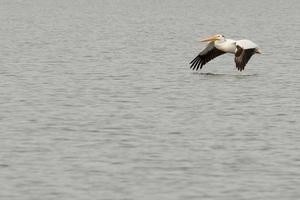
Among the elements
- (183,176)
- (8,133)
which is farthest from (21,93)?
(183,176)

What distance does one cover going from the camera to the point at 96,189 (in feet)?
53.9

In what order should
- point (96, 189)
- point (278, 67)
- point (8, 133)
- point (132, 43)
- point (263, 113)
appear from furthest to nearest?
point (132, 43)
point (278, 67)
point (263, 113)
point (8, 133)
point (96, 189)

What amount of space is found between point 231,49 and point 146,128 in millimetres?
12137

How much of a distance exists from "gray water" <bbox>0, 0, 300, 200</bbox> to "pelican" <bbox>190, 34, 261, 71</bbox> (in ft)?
1.66

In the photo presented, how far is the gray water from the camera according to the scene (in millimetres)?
16859

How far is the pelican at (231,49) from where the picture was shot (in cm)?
3316

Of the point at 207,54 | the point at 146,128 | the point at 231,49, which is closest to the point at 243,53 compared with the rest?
the point at 231,49

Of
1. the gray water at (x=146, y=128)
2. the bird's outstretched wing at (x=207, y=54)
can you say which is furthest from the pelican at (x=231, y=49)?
the gray water at (x=146, y=128)

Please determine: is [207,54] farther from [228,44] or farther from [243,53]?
[243,53]

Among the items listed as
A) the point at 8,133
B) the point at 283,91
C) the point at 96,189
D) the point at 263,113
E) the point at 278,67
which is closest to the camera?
the point at 96,189

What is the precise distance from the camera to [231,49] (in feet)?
112

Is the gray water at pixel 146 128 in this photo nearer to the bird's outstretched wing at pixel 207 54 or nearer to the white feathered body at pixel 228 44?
the bird's outstretched wing at pixel 207 54

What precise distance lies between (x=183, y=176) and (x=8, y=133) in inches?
203

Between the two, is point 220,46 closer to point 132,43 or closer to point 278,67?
point 278,67
